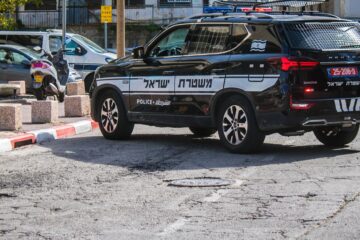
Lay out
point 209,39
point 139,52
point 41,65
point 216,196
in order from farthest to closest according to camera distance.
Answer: point 41,65 < point 139,52 < point 209,39 < point 216,196

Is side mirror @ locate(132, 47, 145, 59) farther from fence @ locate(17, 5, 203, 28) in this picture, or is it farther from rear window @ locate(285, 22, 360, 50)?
fence @ locate(17, 5, 203, 28)

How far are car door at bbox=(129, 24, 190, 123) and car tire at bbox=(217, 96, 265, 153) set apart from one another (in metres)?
1.04

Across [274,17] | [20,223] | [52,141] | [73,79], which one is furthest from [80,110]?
[20,223]

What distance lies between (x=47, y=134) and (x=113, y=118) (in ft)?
4.14

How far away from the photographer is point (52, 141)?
41.8 feet

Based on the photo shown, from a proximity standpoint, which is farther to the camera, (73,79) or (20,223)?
(73,79)

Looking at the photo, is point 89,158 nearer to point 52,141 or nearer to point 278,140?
point 52,141

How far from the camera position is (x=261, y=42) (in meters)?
10.4

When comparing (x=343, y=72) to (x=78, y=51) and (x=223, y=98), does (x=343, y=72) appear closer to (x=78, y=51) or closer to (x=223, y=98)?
(x=223, y=98)

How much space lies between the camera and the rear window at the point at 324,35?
1028cm

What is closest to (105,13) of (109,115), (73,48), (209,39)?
(73,48)

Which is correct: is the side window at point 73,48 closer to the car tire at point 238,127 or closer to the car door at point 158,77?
the car door at point 158,77

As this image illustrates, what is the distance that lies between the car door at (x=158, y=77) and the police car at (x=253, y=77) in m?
0.01

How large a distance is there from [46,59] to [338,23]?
10.3m
